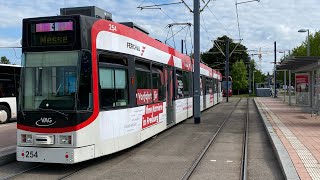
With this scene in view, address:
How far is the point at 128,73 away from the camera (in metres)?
10.8

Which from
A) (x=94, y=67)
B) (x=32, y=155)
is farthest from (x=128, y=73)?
(x=32, y=155)

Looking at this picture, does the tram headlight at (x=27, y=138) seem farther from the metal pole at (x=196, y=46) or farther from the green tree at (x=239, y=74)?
the green tree at (x=239, y=74)

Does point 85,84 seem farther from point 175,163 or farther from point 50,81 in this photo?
point 175,163

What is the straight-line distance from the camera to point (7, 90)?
20.7 meters

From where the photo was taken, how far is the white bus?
2028cm

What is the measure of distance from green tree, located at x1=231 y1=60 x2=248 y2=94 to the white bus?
7005 cm

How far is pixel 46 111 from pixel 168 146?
465cm

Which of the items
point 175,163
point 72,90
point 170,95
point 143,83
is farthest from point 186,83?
point 72,90

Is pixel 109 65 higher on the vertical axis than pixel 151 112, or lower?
higher

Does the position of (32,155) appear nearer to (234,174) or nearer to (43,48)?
(43,48)

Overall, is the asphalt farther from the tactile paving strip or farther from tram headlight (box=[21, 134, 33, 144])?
tram headlight (box=[21, 134, 33, 144])

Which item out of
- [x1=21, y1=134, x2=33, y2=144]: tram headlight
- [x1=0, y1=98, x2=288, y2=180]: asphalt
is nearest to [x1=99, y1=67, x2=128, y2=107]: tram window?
[x1=0, y1=98, x2=288, y2=180]: asphalt

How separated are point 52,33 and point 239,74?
80.6 metres

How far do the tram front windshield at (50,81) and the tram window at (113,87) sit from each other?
79cm
